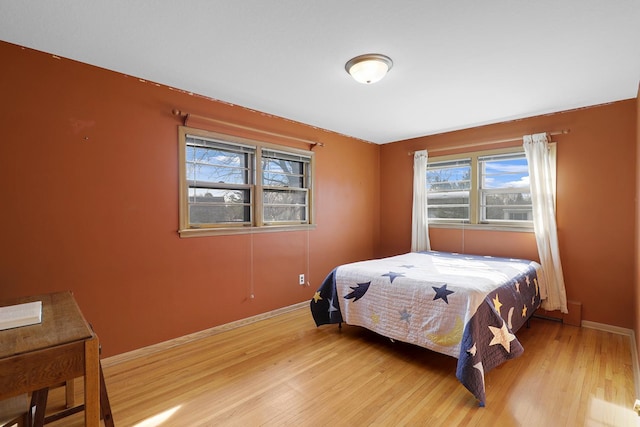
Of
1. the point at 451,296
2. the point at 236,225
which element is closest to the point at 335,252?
the point at 236,225

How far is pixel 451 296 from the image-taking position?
7.25ft

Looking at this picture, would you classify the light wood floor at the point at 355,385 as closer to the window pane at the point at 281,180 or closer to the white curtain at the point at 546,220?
the white curtain at the point at 546,220

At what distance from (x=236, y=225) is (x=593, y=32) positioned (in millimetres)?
3043

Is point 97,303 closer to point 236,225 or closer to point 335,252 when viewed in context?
point 236,225

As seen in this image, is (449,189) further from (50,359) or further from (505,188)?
(50,359)

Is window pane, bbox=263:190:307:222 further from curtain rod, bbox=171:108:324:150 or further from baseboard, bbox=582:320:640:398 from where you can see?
baseboard, bbox=582:320:640:398

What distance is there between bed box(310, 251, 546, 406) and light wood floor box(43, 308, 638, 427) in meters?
0.19

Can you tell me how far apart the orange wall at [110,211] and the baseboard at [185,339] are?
0.05m

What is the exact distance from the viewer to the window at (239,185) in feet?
9.32

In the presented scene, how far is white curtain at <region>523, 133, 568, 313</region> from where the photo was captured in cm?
318

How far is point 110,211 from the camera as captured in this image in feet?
7.75

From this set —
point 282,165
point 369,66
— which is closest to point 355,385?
point 369,66

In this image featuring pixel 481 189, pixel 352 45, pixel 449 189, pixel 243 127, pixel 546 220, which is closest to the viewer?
pixel 352 45

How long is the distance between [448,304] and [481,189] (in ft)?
7.20
